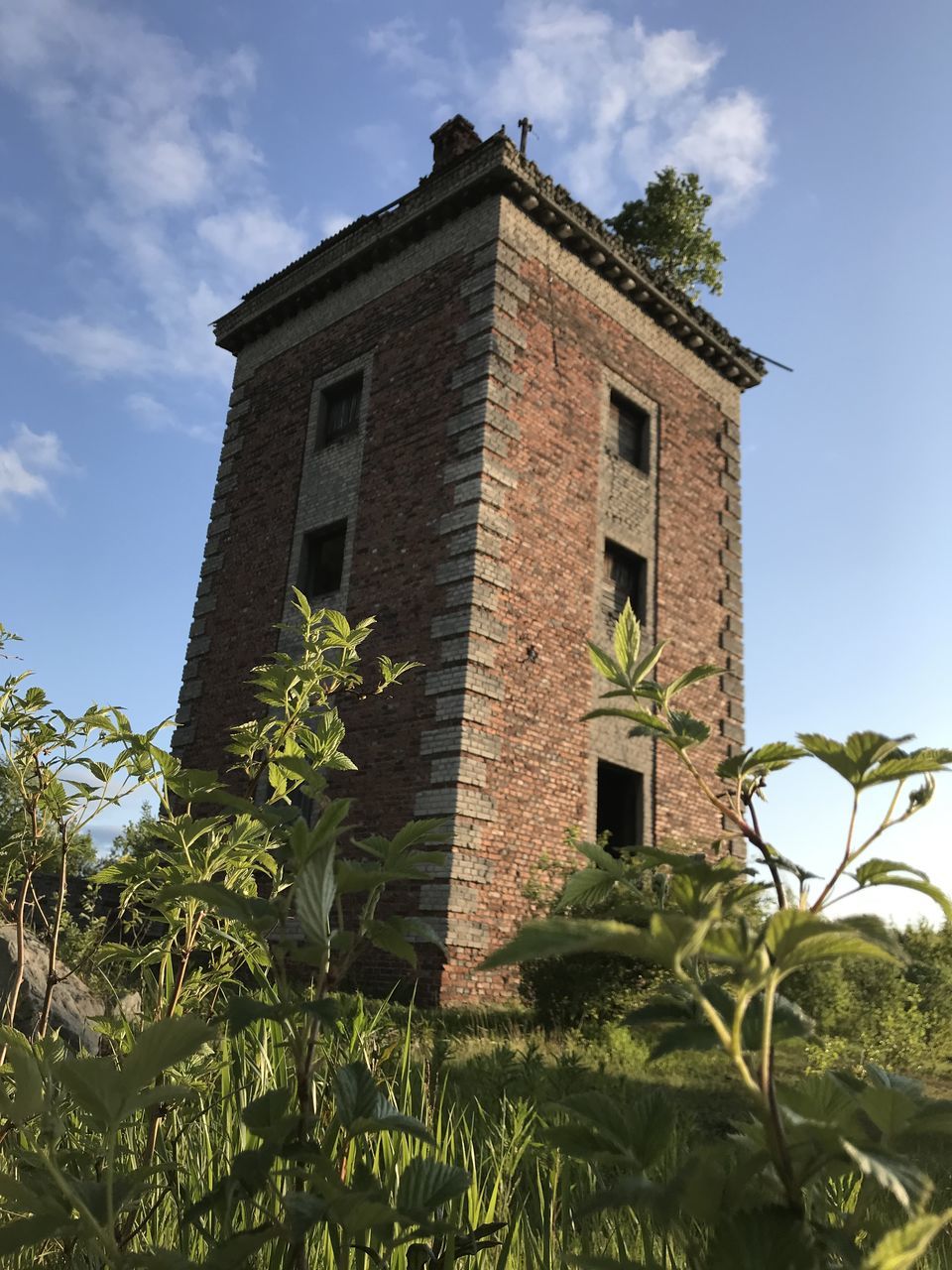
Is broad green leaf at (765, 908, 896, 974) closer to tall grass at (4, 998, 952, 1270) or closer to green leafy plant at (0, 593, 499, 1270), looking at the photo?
tall grass at (4, 998, 952, 1270)

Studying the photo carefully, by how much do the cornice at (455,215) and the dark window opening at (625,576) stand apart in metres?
4.38

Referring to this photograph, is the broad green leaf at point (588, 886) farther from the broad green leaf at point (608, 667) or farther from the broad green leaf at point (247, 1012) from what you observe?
the broad green leaf at point (247, 1012)

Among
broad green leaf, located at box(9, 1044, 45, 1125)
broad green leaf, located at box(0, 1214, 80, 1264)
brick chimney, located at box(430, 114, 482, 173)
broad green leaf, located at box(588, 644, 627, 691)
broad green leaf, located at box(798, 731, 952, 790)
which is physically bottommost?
broad green leaf, located at box(0, 1214, 80, 1264)

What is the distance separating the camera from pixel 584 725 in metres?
12.7

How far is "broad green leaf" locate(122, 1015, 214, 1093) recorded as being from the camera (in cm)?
117

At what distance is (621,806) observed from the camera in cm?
1392

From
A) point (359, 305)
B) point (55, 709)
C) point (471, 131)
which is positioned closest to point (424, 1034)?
point (55, 709)

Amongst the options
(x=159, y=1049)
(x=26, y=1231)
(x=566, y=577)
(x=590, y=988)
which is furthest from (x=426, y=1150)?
(x=566, y=577)

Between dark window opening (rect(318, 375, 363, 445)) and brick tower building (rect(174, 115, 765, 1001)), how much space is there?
0.06 metres

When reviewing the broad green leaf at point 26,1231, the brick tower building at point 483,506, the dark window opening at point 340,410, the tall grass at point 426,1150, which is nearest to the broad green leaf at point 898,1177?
the tall grass at point 426,1150

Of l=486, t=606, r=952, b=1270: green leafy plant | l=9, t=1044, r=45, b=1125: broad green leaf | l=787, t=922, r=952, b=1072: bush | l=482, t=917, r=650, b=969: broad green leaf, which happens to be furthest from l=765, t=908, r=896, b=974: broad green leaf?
l=787, t=922, r=952, b=1072: bush

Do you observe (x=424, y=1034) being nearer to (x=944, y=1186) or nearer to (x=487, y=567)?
(x=944, y=1186)

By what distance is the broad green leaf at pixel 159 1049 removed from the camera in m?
1.17

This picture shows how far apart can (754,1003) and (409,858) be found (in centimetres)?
56
